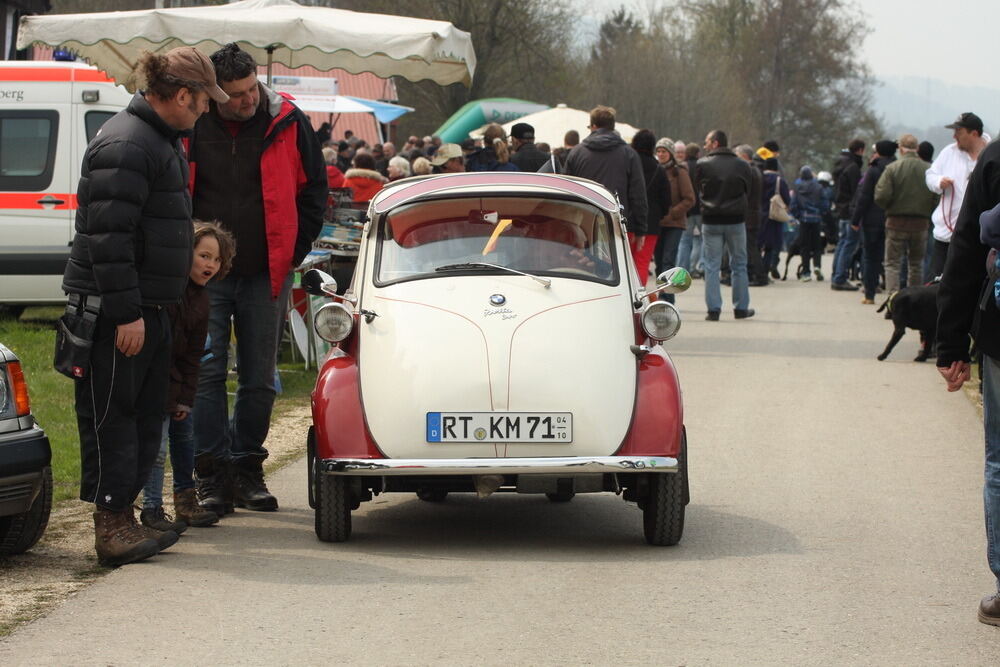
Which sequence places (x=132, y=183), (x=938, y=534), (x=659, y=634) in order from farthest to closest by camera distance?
1. (x=938, y=534)
2. (x=132, y=183)
3. (x=659, y=634)

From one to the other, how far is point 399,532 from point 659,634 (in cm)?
223

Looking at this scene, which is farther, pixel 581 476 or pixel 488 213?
pixel 488 213

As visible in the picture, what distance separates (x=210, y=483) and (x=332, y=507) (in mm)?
1008

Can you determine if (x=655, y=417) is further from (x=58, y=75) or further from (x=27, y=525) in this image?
(x=58, y=75)

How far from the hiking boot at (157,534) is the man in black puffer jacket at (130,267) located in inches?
0.8

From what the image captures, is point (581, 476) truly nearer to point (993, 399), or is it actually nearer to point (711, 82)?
point (993, 399)

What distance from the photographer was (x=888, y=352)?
591 inches

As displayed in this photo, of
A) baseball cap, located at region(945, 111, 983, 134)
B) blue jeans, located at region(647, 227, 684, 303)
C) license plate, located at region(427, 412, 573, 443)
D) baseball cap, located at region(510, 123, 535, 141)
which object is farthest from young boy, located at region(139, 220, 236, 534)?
blue jeans, located at region(647, 227, 684, 303)

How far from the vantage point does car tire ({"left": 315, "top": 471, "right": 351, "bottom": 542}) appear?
6906 mm

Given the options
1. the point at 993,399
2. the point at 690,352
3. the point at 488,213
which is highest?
the point at 488,213

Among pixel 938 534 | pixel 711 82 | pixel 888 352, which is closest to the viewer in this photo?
pixel 938 534

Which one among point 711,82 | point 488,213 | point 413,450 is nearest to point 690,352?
point 488,213

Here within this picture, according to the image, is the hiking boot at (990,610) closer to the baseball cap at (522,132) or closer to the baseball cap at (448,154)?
the baseball cap at (448,154)

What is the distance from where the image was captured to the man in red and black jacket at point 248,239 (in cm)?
762
